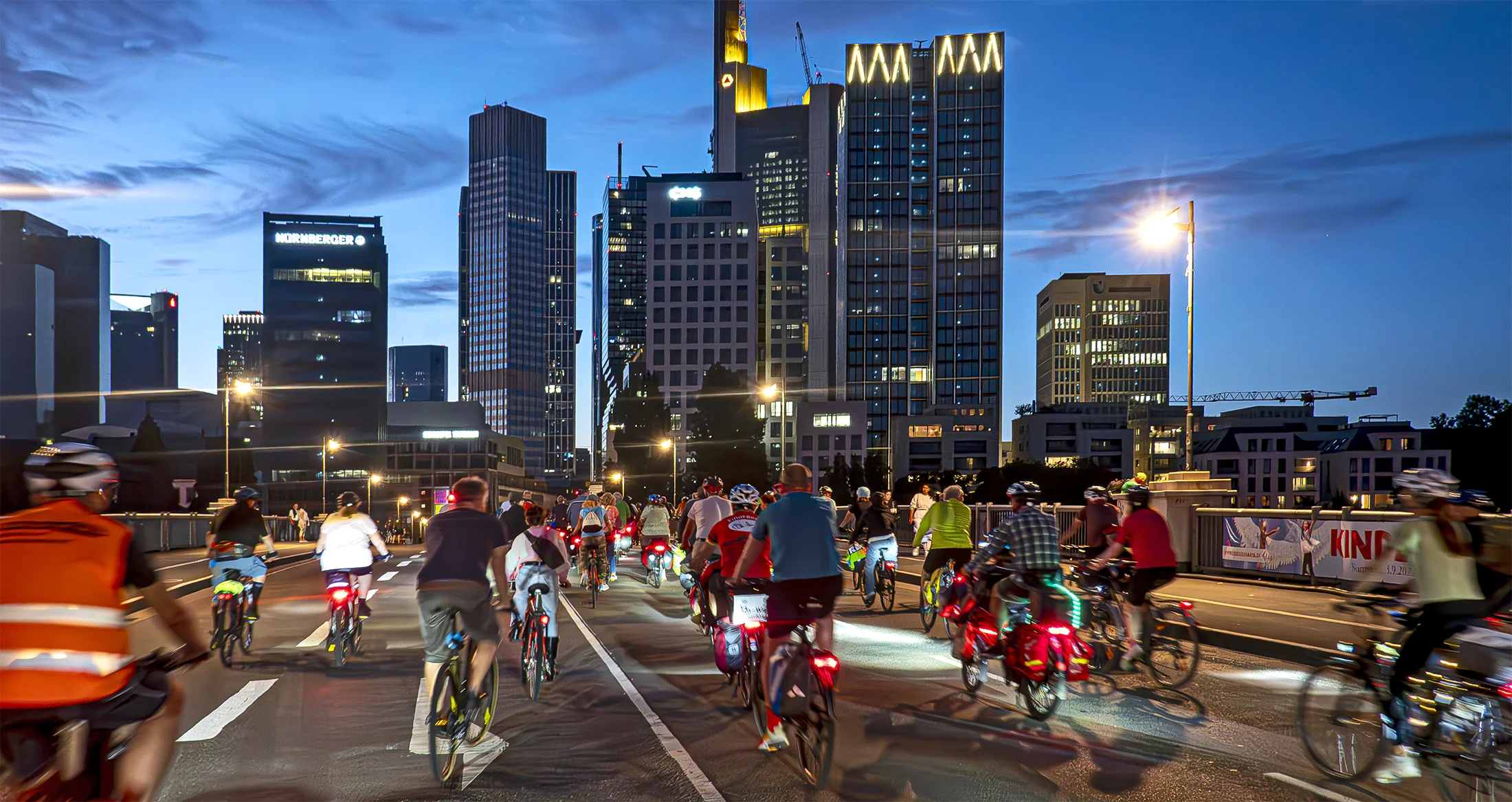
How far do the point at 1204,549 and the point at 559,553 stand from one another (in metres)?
18.9

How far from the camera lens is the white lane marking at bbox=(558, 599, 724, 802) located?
6.59 metres

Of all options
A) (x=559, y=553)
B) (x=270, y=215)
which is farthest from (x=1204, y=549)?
(x=270, y=215)

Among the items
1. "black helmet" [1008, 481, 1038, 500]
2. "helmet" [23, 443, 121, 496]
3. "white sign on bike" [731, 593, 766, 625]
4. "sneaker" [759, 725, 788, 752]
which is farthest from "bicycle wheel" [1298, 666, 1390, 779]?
"helmet" [23, 443, 121, 496]

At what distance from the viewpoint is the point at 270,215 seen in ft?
589

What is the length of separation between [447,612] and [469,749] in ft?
4.25

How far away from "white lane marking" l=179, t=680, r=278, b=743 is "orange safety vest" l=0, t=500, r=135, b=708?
14.2 ft

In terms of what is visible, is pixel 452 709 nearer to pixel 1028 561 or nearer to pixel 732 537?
pixel 732 537

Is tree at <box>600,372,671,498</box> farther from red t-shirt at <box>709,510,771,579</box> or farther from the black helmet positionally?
the black helmet

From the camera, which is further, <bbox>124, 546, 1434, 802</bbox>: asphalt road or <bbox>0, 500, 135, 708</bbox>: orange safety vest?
<bbox>124, 546, 1434, 802</bbox>: asphalt road

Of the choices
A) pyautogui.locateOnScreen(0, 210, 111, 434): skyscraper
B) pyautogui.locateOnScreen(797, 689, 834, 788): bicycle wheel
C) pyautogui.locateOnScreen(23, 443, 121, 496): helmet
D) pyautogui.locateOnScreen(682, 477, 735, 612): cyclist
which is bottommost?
pyautogui.locateOnScreen(797, 689, 834, 788): bicycle wheel

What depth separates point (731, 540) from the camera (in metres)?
10.3

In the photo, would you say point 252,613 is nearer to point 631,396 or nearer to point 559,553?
point 559,553

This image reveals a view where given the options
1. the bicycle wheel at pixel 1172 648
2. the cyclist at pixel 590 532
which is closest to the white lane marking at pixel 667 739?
the bicycle wheel at pixel 1172 648

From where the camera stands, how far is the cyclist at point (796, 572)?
7379 mm
